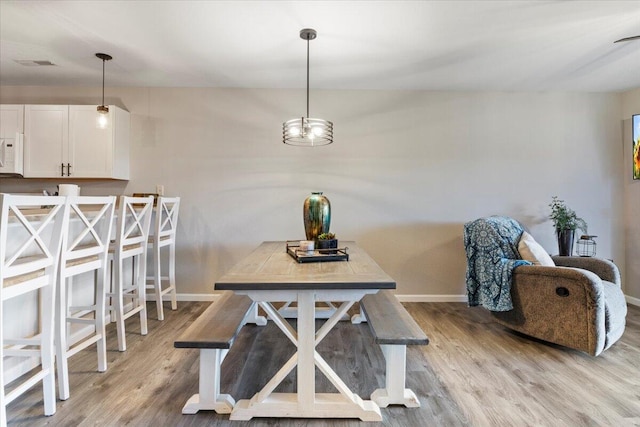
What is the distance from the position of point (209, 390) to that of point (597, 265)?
10.3 feet

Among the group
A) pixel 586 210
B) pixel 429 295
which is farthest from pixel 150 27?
pixel 586 210

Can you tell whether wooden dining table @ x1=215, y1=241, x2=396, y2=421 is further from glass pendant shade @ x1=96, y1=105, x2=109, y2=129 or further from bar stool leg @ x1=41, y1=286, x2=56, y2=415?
glass pendant shade @ x1=96, y1=105, x2=109, y2=129

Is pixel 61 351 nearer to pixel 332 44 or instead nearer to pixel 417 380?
pixel 417 380

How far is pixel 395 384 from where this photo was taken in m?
1.78

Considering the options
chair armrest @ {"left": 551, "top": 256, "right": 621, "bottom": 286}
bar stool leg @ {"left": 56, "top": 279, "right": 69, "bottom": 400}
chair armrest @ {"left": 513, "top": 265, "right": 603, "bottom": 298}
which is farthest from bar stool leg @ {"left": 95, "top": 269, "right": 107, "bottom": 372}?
chair armrest @ {"left": 551, "top": 256, "right": 621, "bottom": 286}

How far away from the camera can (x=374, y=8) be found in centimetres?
224

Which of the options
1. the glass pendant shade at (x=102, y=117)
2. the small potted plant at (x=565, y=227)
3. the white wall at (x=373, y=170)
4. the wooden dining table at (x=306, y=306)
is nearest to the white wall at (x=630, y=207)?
the white wall at (x=373, y=170)

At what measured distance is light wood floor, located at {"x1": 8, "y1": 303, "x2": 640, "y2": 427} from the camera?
167 cm

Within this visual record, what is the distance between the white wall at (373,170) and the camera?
12.2ft

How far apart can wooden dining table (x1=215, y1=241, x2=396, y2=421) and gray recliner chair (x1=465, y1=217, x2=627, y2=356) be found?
60.4 inches

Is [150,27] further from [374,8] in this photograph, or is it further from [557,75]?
[557,75]

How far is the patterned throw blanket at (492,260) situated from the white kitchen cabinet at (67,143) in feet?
12.0

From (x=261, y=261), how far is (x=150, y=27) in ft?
6.48

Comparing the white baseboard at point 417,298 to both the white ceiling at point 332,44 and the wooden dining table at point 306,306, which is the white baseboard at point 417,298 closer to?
the wooden dining table at point 306,306
